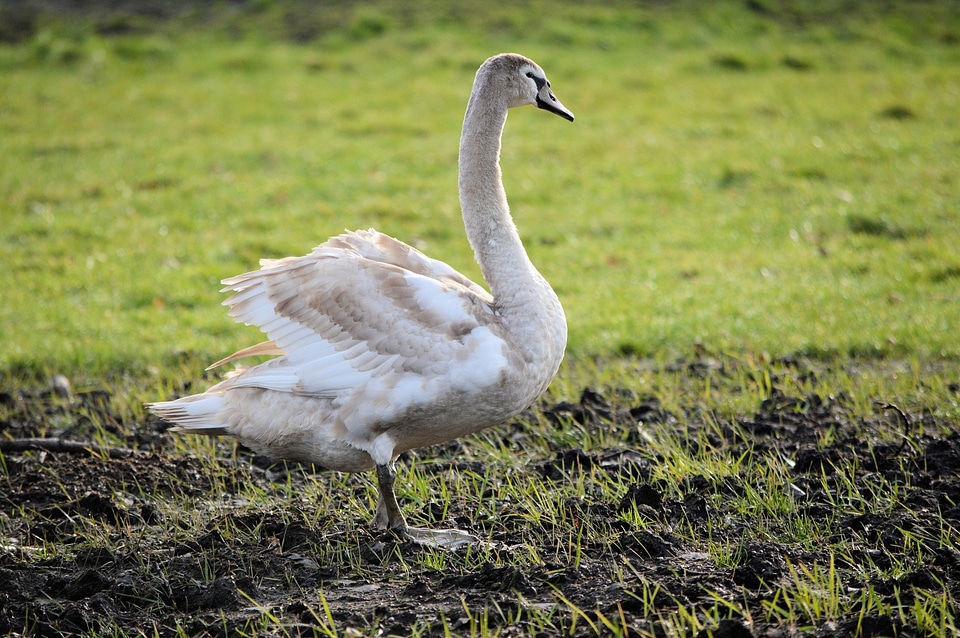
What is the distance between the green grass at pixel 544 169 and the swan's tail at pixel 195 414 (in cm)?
230

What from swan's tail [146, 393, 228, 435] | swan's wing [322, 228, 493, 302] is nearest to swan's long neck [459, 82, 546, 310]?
swan's wing [322, 228, 493, 302]

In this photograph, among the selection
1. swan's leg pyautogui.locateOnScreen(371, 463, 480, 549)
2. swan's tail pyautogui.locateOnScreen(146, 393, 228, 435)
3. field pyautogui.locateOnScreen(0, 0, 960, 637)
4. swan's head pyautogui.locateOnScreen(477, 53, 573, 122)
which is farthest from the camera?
swan's head pyautogui.locateOnScreen(477, 53, 573, 122)

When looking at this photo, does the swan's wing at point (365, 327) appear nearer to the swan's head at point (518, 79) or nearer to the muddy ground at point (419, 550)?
the muddy ground at point (419, 550)

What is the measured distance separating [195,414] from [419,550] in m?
1.26

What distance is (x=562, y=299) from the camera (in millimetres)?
7902

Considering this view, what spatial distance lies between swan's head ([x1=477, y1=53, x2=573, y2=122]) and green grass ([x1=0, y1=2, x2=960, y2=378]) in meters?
2.53

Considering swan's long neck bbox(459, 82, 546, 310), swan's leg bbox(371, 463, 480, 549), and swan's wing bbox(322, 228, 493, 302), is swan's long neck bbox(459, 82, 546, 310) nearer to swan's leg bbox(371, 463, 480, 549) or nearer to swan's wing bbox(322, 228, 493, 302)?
swan's wing bbox(322, 228, 493, 302)

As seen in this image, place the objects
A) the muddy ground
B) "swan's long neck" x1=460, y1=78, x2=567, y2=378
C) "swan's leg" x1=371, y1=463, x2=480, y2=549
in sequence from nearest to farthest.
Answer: the muddy ground
"swan's leg" x1=371, y1=463, x2=480, y2=549
"swan's long neck" x1=460, y1=78, x2=567, y2=378

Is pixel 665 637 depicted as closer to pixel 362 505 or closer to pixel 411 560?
pixel 411 560

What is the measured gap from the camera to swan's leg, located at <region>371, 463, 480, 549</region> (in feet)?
13.6

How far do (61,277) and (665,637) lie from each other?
6565 millimetres

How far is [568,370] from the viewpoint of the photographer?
6.52 metres

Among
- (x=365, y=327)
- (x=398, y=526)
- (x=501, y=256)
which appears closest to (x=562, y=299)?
(x=501, y=256)

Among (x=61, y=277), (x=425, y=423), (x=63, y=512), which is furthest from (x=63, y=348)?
(x=425, y=423)
